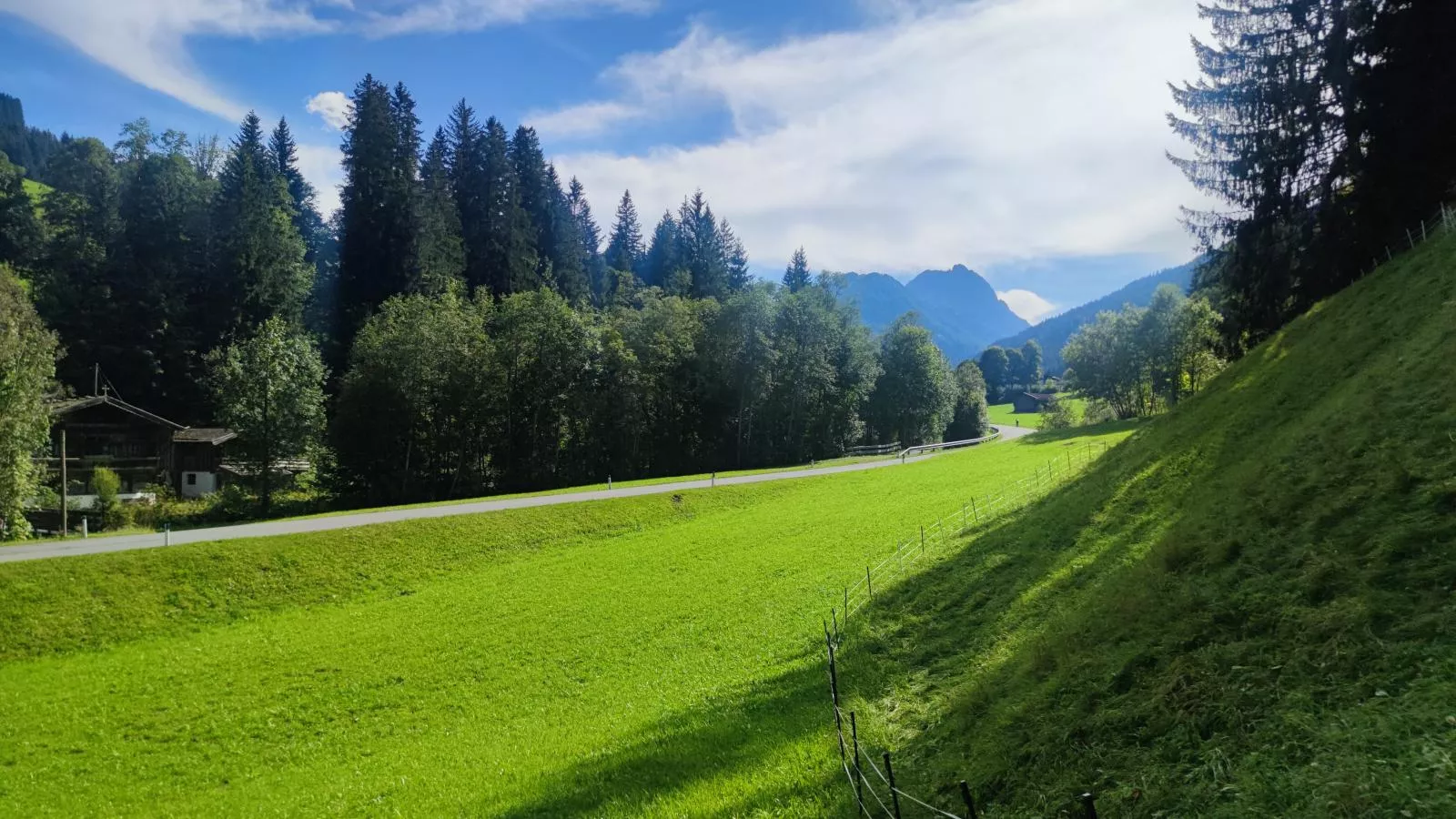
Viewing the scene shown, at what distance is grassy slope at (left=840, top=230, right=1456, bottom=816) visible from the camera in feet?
17.8

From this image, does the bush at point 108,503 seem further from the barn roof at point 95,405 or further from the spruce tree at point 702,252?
the spruce tree at point 702,252

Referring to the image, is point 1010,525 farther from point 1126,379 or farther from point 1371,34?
point 1126,379

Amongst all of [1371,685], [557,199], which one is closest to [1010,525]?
[1371,685]

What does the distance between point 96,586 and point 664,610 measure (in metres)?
19.6

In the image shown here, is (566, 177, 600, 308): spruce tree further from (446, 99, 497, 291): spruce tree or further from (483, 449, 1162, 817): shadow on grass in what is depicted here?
(483, 449, 1162, 817): shadow on grass

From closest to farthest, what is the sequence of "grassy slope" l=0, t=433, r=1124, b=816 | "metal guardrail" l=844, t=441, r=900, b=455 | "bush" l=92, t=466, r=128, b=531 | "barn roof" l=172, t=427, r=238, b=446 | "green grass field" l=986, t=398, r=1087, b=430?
1. "grassy slope" l=0, t=433, r=1124, b=816
2. "bush" l=92, t=466, r=128, b=531
3. "barn roof" l=172, t=427, r=238, b=446
4. "metal guardrail" l=844, t=441, r=900, b=455
5. "green grass field" l=986, t=398, r=1087, b=430

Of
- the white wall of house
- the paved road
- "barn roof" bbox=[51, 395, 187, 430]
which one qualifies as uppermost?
"barn roof" bbox=[51, 395, 187, 430]

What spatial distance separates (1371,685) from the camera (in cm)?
574

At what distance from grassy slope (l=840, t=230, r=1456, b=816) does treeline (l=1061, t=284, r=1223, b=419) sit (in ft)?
196

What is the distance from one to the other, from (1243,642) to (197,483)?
72.5m

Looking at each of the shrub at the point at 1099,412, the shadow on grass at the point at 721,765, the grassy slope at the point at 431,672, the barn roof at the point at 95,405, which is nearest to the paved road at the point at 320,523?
the grassy slope at the point at 431,672

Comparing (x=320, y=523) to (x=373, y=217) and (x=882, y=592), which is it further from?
(x=373, y=217)

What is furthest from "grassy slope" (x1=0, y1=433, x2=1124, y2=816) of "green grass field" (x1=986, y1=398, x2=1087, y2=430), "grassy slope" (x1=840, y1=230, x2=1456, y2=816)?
"green grass field" (x1=986, y1=398, x2=1087, y2=430)

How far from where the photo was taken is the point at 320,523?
3002 cm
